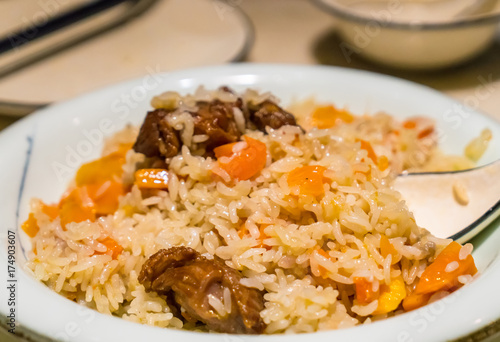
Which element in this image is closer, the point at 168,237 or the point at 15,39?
the point at 168,237

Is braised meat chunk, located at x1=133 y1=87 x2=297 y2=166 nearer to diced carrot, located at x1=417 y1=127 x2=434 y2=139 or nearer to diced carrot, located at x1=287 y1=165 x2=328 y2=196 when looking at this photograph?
diced carrot, located at x1=287 y1=165 x2=328 y2=196

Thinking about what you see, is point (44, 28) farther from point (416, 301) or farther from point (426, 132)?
point (416, 301)

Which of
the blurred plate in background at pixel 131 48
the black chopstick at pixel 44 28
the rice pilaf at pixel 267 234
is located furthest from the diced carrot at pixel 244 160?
the black chopstick at pixel 44 28

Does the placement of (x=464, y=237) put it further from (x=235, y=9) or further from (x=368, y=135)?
(x=235, y=9)

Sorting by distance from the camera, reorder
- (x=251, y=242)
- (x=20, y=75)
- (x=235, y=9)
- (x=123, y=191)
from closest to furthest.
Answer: (x=251, y=242), (x=123, y=191), (x=20, y=75), (x=235, y=9)

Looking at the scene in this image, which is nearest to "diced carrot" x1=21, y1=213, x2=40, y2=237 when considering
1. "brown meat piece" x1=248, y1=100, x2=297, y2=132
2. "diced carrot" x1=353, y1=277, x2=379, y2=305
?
"brown meat piece" x1=248, y1=100, x2=297, y2=132

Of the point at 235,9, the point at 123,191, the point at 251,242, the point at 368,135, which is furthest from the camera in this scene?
the point at 235,9

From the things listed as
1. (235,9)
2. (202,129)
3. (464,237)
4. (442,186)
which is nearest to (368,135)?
(442,186)

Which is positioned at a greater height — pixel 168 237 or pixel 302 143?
pixel 302 143
